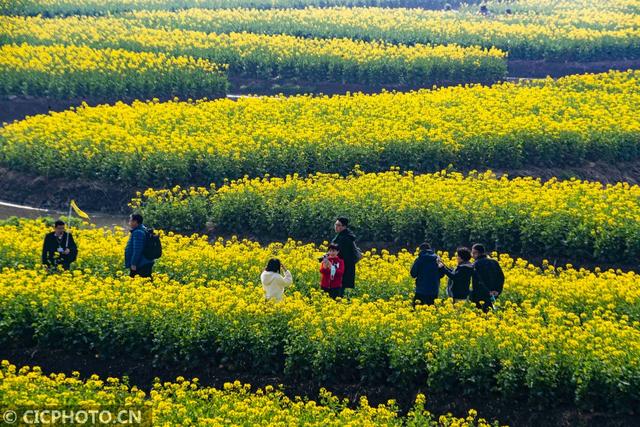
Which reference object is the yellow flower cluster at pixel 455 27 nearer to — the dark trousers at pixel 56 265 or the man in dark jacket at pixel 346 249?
the dark trousers at pixel 56 265

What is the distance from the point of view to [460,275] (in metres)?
19.4

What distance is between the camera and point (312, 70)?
1869 inches

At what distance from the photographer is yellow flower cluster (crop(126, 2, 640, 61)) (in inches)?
2117

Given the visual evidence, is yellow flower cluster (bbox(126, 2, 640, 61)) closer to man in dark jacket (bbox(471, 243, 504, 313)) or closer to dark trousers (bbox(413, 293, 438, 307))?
dark trousers (bbox(413, 293, 438, 307))

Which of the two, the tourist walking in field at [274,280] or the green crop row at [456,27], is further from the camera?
the green crop row at [456,27]

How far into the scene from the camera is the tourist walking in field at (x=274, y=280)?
19.4 m

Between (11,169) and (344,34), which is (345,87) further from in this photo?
(11,169)

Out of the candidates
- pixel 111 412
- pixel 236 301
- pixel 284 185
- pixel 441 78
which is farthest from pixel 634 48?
pixel 111 412

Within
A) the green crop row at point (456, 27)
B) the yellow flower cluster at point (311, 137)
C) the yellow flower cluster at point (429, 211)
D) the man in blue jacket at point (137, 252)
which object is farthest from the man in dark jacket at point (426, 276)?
the green crop row at point (456, 27)

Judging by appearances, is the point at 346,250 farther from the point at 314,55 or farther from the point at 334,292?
the point at 314,55

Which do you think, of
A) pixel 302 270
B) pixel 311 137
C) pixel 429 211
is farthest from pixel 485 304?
pixel 311 137

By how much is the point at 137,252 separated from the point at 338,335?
4.63 m

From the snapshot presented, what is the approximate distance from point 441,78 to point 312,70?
5069mm

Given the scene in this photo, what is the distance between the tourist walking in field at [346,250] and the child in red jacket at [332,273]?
0.15 meters
